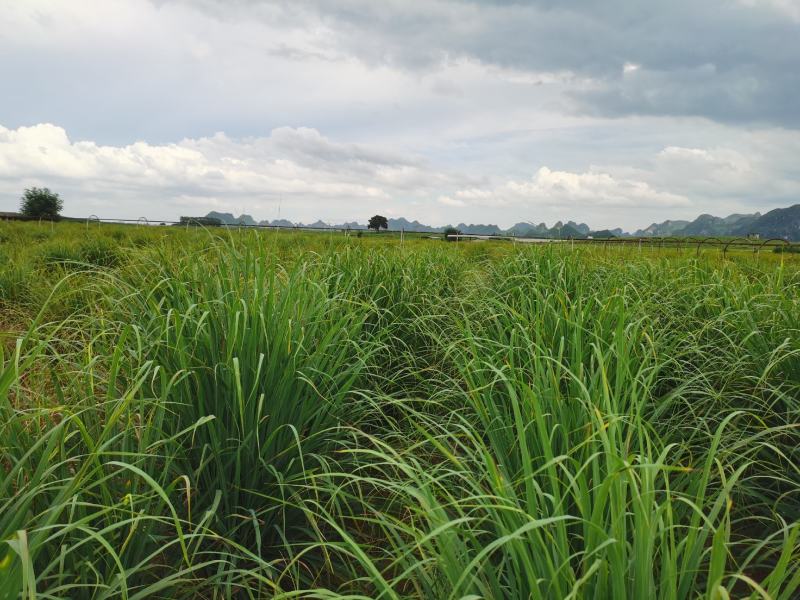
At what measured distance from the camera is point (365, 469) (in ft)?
7.23

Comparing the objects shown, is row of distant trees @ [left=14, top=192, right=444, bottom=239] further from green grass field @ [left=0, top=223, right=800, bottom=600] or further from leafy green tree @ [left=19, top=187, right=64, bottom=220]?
green grass field @ [left=0, top=223, right=800, bottom=600]

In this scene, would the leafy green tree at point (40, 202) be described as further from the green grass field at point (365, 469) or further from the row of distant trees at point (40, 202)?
the green grass field at point (365, 469)

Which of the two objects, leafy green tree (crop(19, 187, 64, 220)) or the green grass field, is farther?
leafy green tree (crop(19, 187, 64, 220))

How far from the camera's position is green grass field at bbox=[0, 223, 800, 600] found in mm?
1188

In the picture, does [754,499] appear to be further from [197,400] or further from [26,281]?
[26,281]

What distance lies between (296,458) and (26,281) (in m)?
5.06

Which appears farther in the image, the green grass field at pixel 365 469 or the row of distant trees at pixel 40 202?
the row of distant trees at pixel 40 202

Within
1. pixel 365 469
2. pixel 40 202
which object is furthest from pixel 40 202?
pixel 365 469

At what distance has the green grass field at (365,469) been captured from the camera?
1.19 metres

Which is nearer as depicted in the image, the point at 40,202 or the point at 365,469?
the point at 365,469

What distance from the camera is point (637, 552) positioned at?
1.10m

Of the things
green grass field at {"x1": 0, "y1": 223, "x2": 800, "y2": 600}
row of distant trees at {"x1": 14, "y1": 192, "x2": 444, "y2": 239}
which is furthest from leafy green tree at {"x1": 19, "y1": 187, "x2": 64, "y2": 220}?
green grass field at {"x1": 0, "y1": 223, "x2": 800, "y2": 600}

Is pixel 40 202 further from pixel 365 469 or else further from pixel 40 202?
pixel 365 469

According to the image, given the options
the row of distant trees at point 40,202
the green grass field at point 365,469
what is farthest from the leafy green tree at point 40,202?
the green grass field at point 365,469
